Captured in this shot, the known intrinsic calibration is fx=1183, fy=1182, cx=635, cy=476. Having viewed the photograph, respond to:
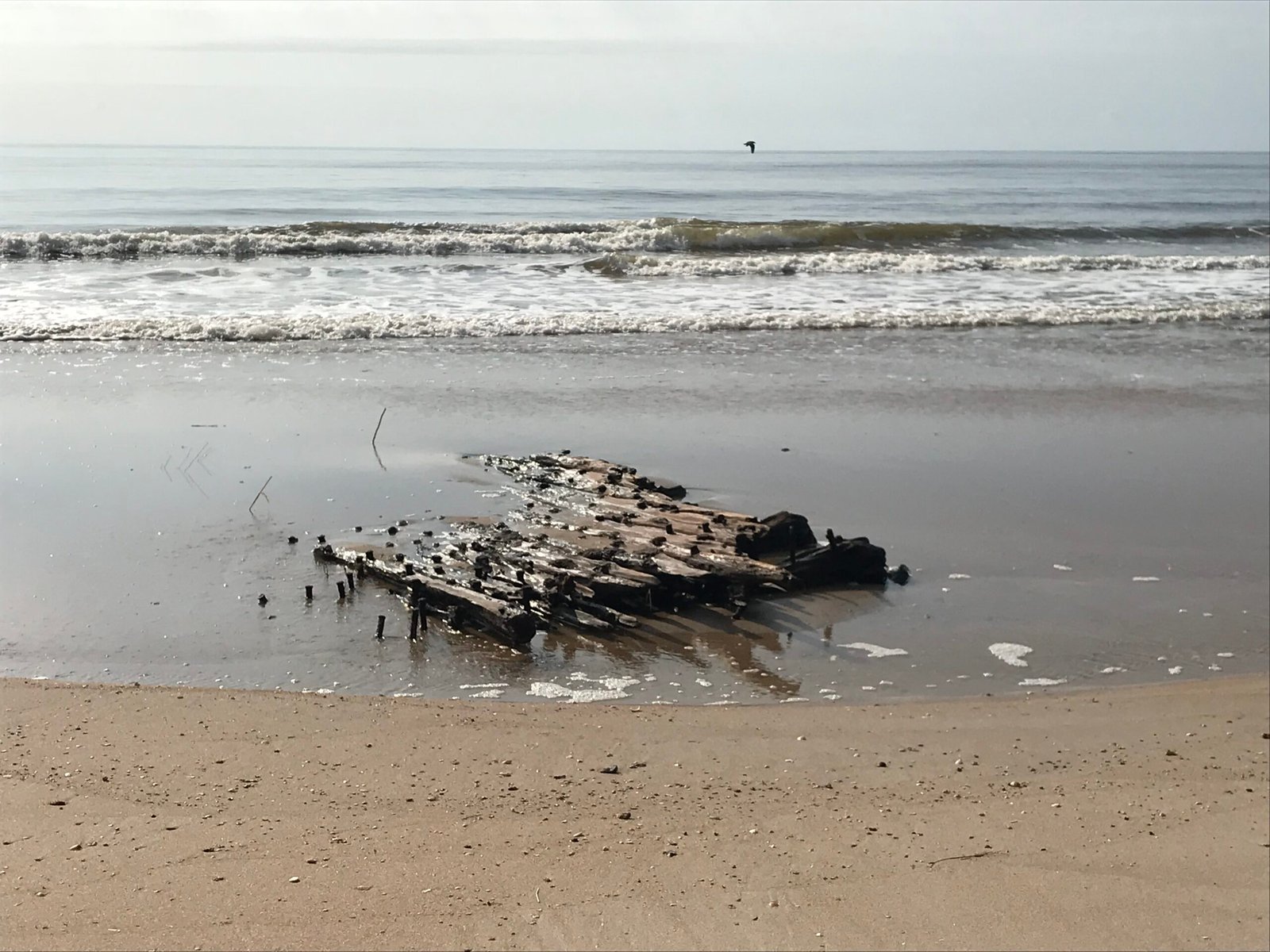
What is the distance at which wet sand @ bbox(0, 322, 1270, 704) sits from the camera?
6930 mm

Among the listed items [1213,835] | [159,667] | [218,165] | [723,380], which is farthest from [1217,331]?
[218,165]

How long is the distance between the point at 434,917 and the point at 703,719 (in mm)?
2196

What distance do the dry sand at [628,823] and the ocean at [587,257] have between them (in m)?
11.9

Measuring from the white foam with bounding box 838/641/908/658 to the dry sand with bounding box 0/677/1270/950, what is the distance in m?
0.68

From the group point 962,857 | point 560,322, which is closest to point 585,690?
point 962,857

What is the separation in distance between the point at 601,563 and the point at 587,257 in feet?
67.5

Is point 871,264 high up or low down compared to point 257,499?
up

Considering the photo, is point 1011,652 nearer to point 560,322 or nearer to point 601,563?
point 601,563

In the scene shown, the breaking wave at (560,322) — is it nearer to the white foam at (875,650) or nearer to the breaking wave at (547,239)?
the breaking wave at (547,239)

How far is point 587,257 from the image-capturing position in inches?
1082

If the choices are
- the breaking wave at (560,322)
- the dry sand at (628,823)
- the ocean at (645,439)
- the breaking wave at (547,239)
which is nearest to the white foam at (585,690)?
the ocean at (645,439)

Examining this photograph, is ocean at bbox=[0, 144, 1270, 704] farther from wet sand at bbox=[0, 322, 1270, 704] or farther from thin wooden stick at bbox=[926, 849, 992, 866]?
thin wooden stick at bbox=[926, 849, 992, 866]

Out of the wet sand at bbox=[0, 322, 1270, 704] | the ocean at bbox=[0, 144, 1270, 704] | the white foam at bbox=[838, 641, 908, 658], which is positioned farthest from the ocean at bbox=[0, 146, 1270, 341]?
the white foam at bbox=[838, 641, 908, 658]

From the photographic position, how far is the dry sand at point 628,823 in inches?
167
